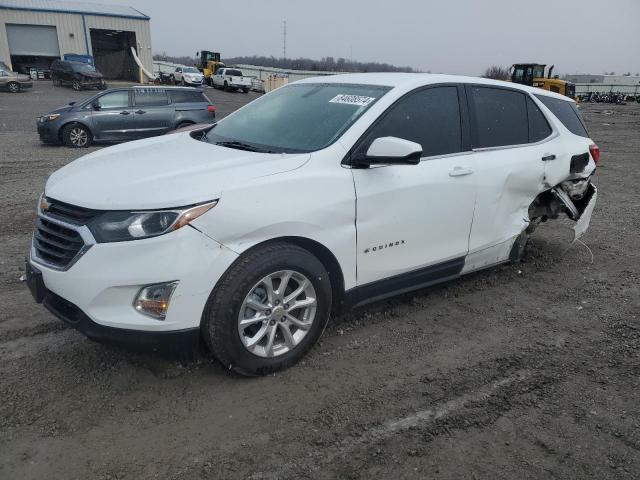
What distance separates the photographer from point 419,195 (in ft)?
11.6

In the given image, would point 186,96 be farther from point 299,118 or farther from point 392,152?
point 392,152

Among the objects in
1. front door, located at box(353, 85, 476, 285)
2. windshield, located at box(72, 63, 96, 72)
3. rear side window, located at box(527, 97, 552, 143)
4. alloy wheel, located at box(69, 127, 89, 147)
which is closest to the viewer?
front door, located at box(353, 85, 476, 285)

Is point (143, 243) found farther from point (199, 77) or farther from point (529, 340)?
point (199, 77)

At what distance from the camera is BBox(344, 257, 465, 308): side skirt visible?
344cm

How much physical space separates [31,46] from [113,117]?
112 ft

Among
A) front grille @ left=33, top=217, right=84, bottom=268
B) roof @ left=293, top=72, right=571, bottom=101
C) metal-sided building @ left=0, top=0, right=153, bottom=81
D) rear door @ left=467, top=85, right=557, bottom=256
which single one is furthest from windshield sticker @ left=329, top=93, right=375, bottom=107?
metal-sided building @ left=0, top=0, right=153, bottom=81

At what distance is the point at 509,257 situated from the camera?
14.9 feet

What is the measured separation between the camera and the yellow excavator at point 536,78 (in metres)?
28.8

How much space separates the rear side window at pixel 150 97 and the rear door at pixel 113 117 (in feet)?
0.84

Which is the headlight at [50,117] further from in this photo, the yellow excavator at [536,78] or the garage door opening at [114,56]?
the garage door opening at [114,56]

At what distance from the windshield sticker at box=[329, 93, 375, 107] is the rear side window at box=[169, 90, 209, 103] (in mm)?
10980

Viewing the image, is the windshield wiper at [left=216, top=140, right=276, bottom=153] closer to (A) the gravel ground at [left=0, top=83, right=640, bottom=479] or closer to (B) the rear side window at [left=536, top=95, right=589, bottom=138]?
(A) the gravel ground at [left=0, top=83, right=640, bottom=479]

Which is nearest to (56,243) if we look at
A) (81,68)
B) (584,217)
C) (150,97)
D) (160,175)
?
(160,175)

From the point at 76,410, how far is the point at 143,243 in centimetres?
104
